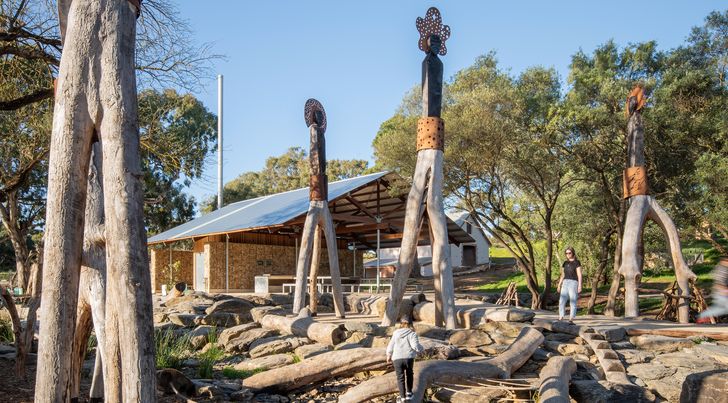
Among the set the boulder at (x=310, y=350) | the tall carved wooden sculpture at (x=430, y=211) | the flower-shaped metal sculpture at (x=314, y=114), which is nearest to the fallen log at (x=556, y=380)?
the tall carved wooden sculpture at (x=430, y=211)

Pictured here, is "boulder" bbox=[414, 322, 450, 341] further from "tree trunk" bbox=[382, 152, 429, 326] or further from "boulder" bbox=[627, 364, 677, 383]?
"boulder" bbox=[627, 364, 677, 383]

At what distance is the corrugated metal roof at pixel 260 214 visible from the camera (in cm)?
2002

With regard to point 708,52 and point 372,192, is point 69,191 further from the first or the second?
point 372,192

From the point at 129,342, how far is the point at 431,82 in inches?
299

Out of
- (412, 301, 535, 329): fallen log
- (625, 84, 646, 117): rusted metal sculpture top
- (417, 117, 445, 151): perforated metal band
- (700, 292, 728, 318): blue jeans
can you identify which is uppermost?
(625, 84, 646, 117): rusted metal sculpture top

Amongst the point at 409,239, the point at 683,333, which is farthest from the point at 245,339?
the point at 683,333

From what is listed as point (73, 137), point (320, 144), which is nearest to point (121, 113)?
point (73, 137)

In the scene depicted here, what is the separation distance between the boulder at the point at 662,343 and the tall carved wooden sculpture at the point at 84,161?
7.53m

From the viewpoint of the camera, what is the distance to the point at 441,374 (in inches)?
Result: 276

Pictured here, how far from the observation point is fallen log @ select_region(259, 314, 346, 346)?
964cm

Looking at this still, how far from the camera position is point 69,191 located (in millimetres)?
3941

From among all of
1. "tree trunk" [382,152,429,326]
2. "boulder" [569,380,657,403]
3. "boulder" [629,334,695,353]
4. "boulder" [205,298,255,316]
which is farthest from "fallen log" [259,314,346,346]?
"boulder" [629,334,695,353]

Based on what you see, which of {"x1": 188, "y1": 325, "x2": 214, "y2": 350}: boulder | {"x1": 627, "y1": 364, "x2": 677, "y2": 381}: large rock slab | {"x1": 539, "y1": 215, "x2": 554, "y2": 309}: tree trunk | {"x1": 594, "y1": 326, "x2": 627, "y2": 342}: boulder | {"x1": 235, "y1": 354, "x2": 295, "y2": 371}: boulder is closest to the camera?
{"x1": 627, "y1": 364, "x2": 677, "y2": 381}: large rock slab

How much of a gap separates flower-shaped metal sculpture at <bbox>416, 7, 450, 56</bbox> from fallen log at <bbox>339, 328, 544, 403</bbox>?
520 cm
